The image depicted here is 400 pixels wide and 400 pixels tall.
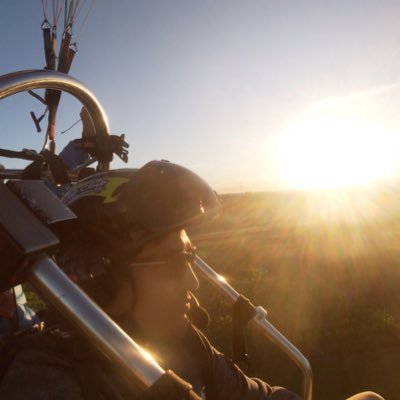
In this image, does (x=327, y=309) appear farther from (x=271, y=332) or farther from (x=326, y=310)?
(x=271, y=332)

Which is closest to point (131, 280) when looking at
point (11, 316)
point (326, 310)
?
point (11, 316)

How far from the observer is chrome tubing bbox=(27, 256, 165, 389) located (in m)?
0.77

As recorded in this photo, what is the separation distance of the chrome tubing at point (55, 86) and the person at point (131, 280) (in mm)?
252

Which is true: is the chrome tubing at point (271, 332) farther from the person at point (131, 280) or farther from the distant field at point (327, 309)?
the distant field at point (327, 309)

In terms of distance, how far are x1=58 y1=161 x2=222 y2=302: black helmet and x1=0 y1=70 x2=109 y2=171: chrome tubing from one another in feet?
0.65

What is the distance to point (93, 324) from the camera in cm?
79

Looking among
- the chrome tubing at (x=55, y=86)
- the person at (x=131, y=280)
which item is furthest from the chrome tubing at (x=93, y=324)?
Result: the person at (x=131, y=280)

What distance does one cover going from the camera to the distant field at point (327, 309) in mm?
4855

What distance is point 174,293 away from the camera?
6.32ft

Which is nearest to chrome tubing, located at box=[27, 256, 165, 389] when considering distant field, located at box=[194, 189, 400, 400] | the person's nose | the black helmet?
the black helmet

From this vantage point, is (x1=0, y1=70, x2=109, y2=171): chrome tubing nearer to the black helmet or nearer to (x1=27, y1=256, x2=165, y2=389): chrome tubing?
the black helmet

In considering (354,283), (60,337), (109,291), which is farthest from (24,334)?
(354,283)

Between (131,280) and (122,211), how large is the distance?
382mm

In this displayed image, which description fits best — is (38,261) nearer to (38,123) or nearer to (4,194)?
(4,194)
